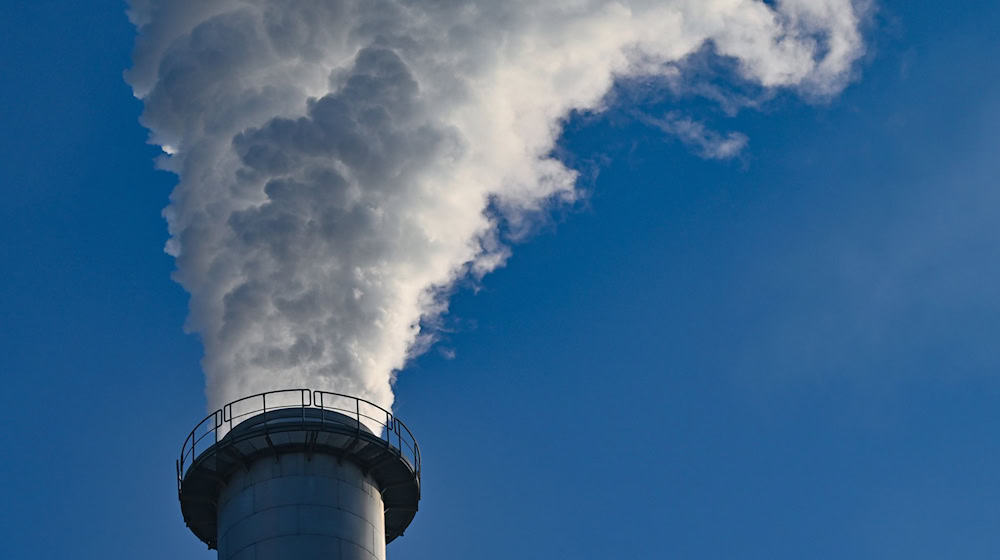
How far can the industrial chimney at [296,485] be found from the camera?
2861 centimetres

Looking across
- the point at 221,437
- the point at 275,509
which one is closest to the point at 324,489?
the point at 275,509

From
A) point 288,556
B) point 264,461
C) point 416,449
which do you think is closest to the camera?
point 288,556

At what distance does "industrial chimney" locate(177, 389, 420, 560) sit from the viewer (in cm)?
2861

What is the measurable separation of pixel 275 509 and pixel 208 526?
3.60 m

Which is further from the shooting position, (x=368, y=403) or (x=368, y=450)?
(x=368, y=403)

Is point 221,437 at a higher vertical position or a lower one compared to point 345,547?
higher

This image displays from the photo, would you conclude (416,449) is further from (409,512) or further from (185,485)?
(185,485)

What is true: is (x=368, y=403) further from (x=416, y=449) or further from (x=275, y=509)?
(x=275, y=509)

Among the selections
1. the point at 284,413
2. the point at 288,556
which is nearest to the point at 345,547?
the point at 288,556

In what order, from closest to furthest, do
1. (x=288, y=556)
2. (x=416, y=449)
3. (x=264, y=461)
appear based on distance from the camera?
1. (x=288, y=556)
2. (x=264, y=461)
3. (x=416, y=449)

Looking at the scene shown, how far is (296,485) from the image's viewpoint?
96.2ft

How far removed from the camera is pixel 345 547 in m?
28.7

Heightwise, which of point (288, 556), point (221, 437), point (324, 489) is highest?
point (221, 437)

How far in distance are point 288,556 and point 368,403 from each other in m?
5.85
